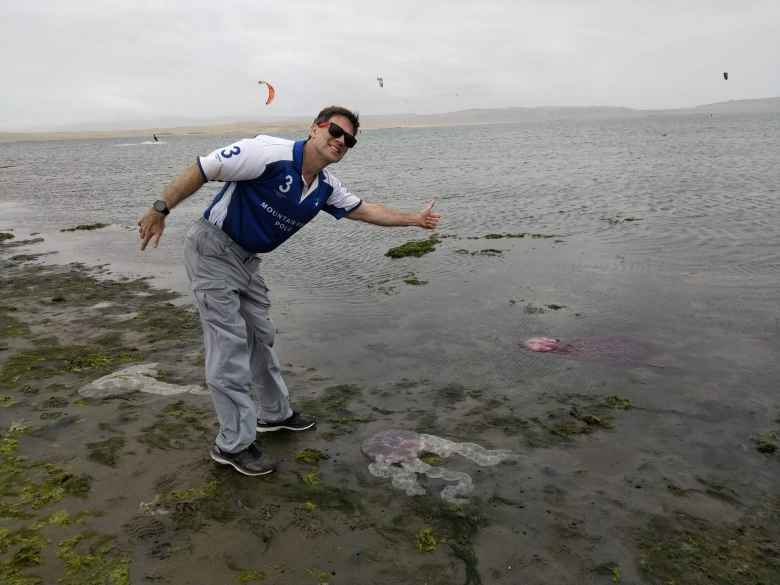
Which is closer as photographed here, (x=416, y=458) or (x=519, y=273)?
(x=416, y=458)

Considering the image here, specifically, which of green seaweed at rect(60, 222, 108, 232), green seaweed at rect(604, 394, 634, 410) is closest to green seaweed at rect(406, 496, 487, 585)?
green seaweed at rect(604, 394, 634, 410)

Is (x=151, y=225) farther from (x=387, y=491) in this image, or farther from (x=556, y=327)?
(x=556, y=327)

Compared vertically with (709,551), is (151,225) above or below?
above

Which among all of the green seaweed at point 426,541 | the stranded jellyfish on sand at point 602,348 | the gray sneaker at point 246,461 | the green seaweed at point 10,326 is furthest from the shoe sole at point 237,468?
the green seaweed at point 10,326

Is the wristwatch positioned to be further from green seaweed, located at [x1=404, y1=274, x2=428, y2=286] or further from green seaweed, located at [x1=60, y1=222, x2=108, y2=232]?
green seaweed, located at [x1=60, y1=222, x2=108, y2=232]

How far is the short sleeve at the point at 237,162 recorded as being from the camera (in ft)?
13.1

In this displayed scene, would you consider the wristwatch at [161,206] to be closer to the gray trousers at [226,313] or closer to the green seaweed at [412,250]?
the gray trousers at [226,313]

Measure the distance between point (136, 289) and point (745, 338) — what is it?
9788 millimetres

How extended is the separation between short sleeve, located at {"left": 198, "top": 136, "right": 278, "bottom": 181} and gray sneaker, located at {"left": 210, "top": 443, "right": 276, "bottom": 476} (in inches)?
85.1

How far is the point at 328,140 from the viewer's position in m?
4.27

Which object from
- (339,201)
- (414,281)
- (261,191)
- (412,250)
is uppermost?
(261,191)

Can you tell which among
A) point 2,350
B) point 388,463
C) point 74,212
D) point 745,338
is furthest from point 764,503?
point 74,212

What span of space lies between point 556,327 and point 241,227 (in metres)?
5.25

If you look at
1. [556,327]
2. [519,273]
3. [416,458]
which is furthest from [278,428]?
[519,273]
